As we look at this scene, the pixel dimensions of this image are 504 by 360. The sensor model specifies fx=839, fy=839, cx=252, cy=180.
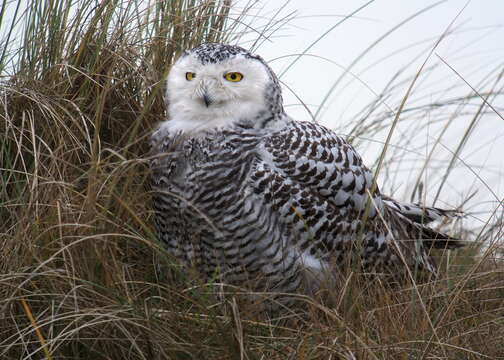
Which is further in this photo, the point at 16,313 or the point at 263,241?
the point at 263,241

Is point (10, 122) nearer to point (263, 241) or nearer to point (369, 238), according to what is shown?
point (263, 241)

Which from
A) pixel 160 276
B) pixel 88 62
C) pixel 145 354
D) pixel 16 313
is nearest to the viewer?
pixel 145 354

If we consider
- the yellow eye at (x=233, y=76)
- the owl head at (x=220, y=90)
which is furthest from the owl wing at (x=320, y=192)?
the yellow eye at (x=233, y=76)

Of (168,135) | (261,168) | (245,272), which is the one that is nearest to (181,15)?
(168,135)

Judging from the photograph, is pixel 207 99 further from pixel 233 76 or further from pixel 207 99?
pixel 233 76

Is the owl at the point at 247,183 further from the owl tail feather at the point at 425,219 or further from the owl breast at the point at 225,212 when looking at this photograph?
the owl tail feather at the point at 425,219

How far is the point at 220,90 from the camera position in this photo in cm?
389

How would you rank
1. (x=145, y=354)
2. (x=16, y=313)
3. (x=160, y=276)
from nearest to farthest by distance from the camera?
(x=145, y=354) → (x=16, y=313) → (x=160, y=276)

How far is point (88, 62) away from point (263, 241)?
5.60 feet

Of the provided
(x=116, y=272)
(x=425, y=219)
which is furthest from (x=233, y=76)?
(x=425, y=219)

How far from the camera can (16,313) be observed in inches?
135

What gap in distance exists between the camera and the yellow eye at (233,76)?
3900 mm

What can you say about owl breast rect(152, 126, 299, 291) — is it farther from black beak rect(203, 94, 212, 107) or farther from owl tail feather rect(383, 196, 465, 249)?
owl tail feather rect(383, 196, 465, 249)

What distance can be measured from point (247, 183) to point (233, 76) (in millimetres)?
520
